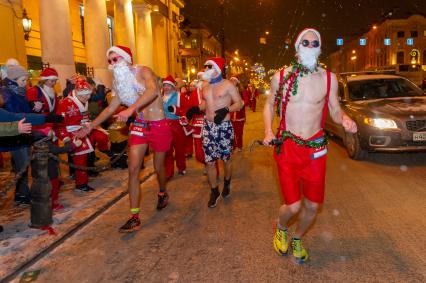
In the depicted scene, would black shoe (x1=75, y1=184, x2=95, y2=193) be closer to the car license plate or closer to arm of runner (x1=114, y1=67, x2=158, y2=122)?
arm of runner (x1=114, y1=67, x2=158, y2=122)

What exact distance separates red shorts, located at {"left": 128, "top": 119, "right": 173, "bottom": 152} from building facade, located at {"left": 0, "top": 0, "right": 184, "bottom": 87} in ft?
28.2

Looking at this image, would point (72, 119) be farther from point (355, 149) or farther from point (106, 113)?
point (355, 149)

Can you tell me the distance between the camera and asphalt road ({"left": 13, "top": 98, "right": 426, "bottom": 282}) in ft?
12.2

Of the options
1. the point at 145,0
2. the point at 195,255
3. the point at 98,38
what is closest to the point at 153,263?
the point at 195,255

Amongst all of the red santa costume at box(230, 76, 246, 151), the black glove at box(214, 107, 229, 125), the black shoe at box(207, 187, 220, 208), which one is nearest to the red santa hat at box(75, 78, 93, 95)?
the black glove at box(214, 107, 229, 125)

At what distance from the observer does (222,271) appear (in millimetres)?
3748

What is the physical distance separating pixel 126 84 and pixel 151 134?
0.70 metres

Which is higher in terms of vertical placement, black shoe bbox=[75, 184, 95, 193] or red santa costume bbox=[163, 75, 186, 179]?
red santa costume bbox=[163, 75, 186, 179]

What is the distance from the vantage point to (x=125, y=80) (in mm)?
5098

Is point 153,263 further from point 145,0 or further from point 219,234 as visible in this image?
point 145,0

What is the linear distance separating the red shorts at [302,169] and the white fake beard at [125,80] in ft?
7.15

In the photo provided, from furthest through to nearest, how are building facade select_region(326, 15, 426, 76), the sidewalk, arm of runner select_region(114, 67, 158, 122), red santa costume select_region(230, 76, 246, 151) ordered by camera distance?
1. building facade select_region(326, 15, 426, 76)
2. red santa costume select_region(230, 76, 246, 151)
3. arm of runner select_region(114, 67, 158, 122)
4. the sidewalk

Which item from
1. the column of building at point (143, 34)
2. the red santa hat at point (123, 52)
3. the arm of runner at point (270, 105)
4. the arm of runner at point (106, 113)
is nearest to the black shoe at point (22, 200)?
the arm of runner at point (106, 113)

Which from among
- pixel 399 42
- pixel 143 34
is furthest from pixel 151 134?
pixel 399 42
